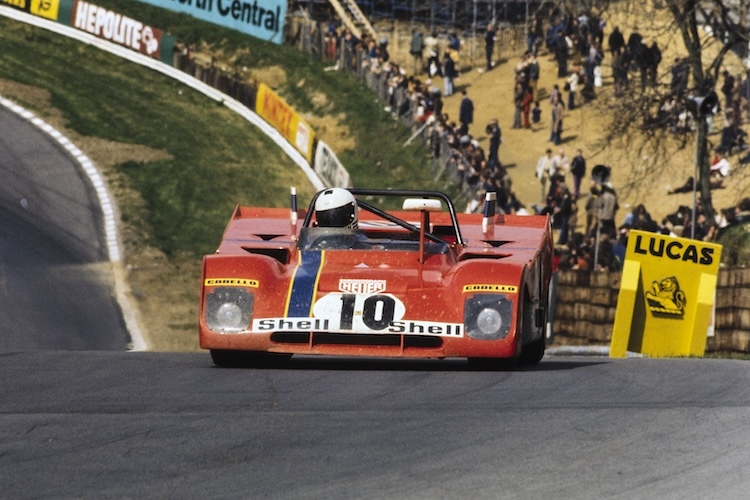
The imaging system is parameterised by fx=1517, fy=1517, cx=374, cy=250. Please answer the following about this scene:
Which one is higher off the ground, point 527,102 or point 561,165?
point 527,102

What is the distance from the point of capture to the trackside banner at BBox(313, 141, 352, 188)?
3506 centimetres

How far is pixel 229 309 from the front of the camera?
34.9 ft

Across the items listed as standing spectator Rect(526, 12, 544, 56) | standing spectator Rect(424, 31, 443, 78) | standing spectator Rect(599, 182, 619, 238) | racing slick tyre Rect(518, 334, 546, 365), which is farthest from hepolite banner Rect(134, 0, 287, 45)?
racing slick tyre Rect(518, 334, 546, 365)

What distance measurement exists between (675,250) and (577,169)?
1468 cm

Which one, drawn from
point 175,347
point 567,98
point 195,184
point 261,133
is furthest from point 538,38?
point 175,347

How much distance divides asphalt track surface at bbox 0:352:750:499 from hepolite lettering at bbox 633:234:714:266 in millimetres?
6815

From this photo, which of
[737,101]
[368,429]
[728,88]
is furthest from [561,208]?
[368,429]

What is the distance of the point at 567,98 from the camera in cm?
3950

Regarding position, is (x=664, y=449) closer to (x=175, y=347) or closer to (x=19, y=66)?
(x=175, y=347)

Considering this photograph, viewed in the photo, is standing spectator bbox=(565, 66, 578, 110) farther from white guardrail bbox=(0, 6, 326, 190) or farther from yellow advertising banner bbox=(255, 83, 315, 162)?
white guardrail bbox=(0, 6, 326, 190)

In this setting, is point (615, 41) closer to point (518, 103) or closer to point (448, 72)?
point (518, 103)

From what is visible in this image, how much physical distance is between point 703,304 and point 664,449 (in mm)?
10225

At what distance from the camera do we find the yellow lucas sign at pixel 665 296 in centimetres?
1669

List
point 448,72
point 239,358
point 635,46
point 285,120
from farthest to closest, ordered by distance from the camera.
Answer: point 448,72 < point 285,120 < point 635,46 < point 239,358
